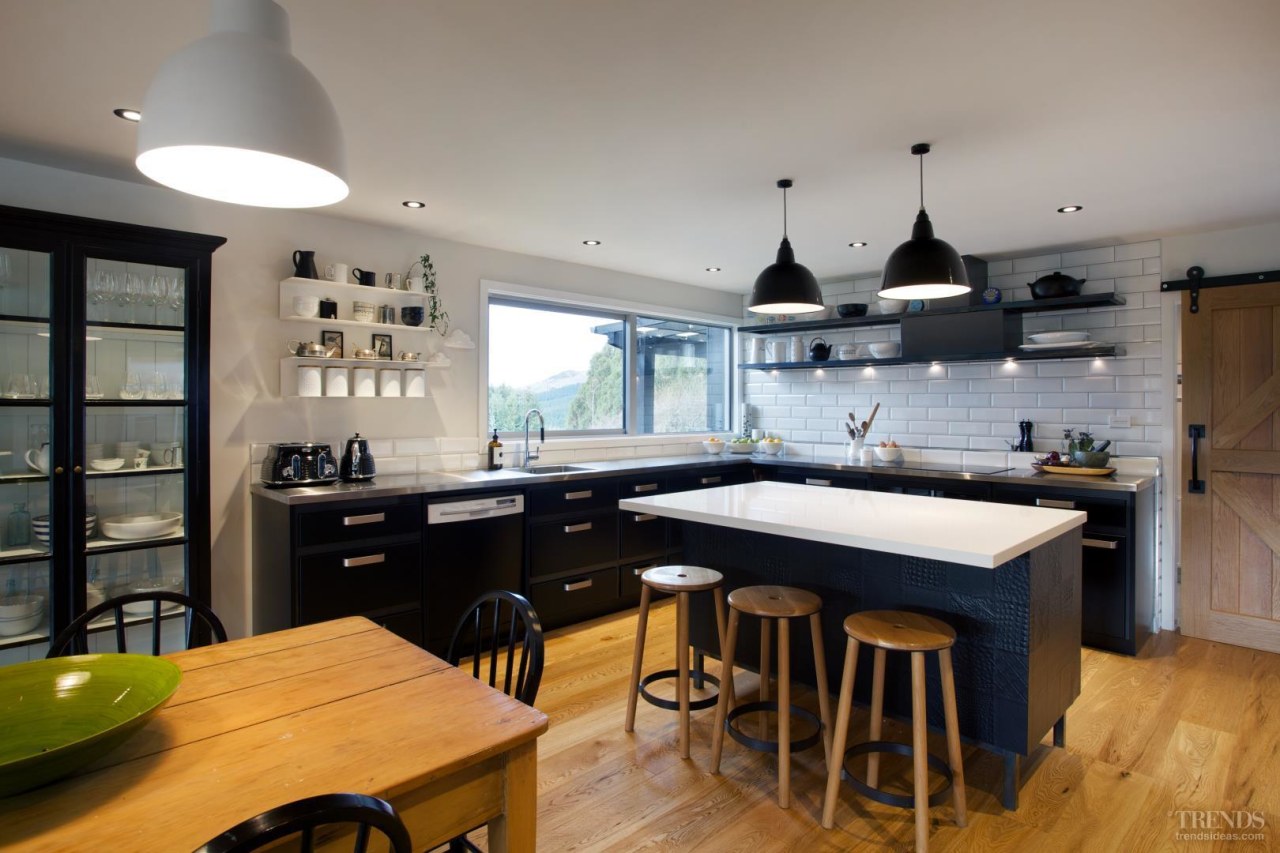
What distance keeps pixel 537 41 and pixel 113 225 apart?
6.54 feet

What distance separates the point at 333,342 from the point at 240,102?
9.25ft

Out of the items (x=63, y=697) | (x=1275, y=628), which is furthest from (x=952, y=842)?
(x=1275, y=628)

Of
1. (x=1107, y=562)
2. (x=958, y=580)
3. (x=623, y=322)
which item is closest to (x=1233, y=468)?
(x=1107, y=562)

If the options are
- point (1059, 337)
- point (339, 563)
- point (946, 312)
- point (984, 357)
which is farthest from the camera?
point (946, 312)

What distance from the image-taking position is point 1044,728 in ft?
7.55

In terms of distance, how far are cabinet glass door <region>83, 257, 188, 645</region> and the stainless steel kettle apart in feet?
2.40

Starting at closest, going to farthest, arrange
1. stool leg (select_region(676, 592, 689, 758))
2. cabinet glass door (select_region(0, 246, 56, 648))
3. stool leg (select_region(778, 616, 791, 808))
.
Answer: stool leg (select_region(778, 616, 791, 808))
stool leg (select_region(676, 592, 689, 758))
cabinet glass door (select_region(0, 246, 56, 648))

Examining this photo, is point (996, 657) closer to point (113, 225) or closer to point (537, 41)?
point (537, 41)

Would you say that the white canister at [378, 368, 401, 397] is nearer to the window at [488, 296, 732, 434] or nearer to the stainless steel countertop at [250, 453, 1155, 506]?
the stainless steel countertop at [250, 453, 1155, 506]

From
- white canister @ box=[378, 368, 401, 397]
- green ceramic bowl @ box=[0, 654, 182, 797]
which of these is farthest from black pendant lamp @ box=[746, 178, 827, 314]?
green ceramic bowl @ box=[0, 654, 182, 797]

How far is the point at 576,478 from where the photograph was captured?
4.03 m

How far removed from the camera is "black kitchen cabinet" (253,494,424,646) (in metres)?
2.99

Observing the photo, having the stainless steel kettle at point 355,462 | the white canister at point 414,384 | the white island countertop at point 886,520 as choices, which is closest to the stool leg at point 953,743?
the white island countertop at point 886,520

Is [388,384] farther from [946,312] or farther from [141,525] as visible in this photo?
[946,312]
